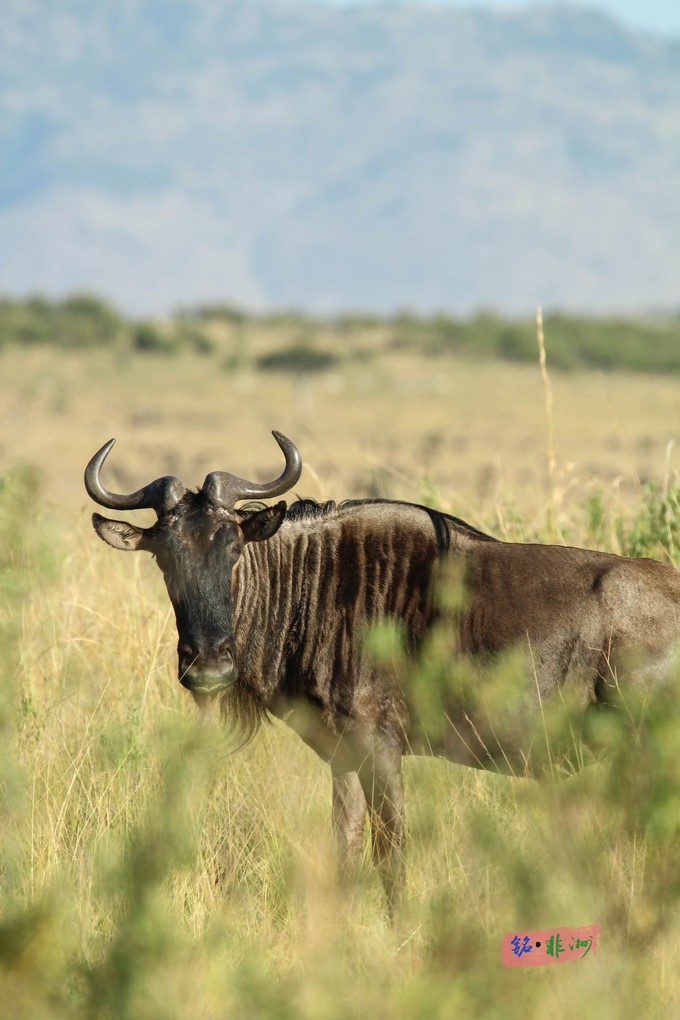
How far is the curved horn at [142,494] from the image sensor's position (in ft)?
15.7

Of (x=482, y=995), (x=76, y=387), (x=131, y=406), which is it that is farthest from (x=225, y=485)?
(x=76, y=387)

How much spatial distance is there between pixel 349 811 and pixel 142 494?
1.33 m

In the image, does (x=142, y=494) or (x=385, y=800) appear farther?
(x=142, y=494)

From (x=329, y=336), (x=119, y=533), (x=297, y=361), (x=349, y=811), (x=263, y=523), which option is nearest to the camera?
(x=349, y=811)

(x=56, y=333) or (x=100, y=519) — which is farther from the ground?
(x=56, y=333)

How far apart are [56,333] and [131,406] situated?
1372 centimetres

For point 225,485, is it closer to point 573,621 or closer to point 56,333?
point 573,621

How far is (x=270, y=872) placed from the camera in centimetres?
430

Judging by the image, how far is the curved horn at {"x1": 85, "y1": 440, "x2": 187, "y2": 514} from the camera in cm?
477

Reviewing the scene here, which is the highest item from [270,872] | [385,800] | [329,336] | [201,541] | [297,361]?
[329,336]

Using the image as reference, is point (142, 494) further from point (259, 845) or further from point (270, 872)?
point (270, 872)

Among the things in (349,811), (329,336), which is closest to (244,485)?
(349,811)

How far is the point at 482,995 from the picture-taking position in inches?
98.7

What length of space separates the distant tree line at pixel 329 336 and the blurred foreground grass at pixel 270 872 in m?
35.5
